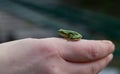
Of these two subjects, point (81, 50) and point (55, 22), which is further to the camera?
point (55, 22)

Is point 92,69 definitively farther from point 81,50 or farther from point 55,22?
point 55,22

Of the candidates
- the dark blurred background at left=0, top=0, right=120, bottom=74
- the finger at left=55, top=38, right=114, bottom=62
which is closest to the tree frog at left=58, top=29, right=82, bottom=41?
the finger at left=55, top=38, right=114, bottom=62

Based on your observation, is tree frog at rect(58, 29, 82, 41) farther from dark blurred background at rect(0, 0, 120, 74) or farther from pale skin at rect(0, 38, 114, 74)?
dark blurred background at rect(0, 0, 120, 74)

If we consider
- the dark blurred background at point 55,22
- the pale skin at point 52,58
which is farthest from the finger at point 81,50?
the dark blurred background at point 55,22

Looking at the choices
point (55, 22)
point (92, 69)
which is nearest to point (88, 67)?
point (92, 69)

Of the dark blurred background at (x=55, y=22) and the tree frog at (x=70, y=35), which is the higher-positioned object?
the dark blurred background at (x=55, y=22)

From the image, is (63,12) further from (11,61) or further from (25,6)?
(11,61)

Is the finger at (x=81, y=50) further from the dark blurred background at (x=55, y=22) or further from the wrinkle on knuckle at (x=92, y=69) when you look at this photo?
the dark blurred background at (x=55, y=22)
